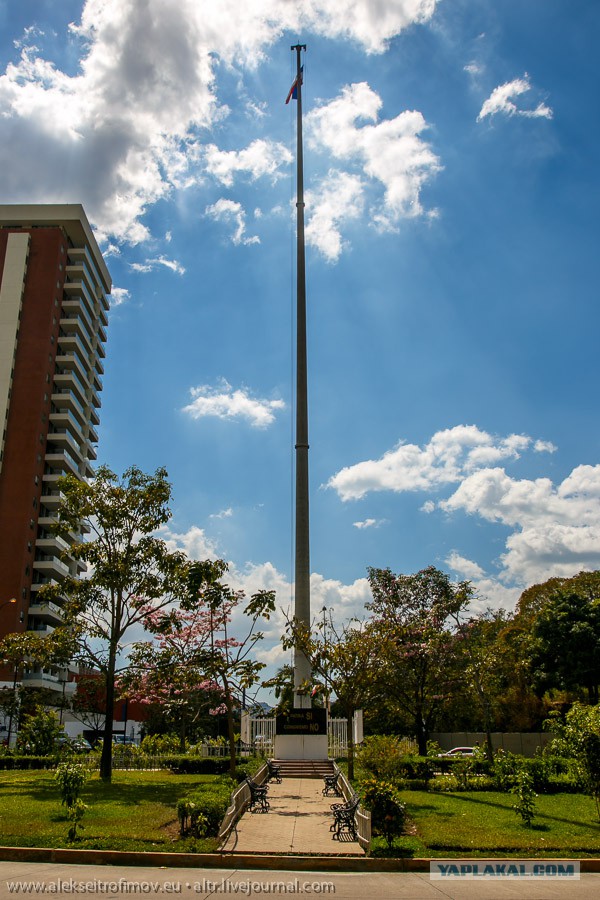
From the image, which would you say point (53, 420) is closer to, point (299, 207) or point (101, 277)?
point (101, 277)

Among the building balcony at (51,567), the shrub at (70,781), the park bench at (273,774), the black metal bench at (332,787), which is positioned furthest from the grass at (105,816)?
the building balcony at (51,567)

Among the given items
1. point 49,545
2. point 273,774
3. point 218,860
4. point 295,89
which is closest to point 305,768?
point 273,774

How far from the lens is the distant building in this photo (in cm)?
6159

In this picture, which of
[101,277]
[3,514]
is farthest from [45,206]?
[3,514]

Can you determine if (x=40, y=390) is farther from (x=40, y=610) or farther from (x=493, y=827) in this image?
(x=493, y=827)

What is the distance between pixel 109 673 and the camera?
26.0 meters

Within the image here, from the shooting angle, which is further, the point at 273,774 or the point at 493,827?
the point at 273,774

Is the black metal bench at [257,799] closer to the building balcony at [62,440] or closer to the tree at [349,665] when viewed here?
the tree at [349,665]

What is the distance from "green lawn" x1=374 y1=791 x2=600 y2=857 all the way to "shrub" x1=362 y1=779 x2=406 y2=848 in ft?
0.91

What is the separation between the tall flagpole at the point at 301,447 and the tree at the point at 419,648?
323 centimetres

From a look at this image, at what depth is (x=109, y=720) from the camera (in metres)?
25.3

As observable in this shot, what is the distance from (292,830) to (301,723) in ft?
46.1

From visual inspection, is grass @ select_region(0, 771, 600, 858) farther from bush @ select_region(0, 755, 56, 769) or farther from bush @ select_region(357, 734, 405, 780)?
bush @ select_region(0, 755, 56, 769)

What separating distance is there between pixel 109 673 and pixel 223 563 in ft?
19.3
